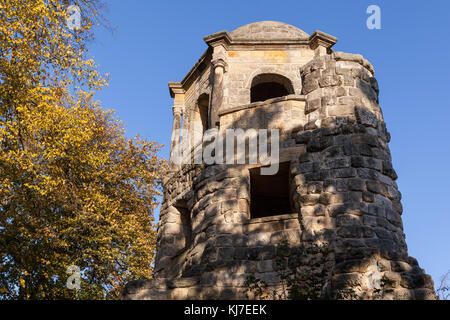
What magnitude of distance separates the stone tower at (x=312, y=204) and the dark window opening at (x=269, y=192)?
2.1 inches

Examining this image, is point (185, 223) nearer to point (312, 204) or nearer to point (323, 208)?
point (312, 204)

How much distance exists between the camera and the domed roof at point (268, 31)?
43.3ft

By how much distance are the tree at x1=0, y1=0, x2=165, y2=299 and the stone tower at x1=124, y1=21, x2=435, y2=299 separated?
3489mm

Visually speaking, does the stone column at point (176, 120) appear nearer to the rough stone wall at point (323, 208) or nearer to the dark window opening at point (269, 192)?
the dark window opening at point (269, 192)

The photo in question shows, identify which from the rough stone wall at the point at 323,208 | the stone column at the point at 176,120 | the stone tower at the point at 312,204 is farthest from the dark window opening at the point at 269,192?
the stone column at the point at 176,120

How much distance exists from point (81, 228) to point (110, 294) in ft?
6.73

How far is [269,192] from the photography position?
404 inches

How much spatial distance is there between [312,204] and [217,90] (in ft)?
16.9

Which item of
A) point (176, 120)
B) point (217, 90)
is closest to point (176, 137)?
point (176, 120)

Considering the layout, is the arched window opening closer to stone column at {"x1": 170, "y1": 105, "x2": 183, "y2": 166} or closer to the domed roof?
stone column at {"x1": 170, "y1": 105, "x2": 183, "y2": 166}

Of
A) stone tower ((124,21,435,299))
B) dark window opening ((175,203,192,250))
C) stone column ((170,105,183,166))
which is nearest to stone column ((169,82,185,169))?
stone column ((170,105,183,166))

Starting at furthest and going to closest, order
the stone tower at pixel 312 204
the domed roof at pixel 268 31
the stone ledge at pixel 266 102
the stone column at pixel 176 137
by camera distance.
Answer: the domed roof at pixel 268 31 < the stone column at pixel 176 137 < the stone ledge at pixel 266 102 < the stone tower at pixel 312 204

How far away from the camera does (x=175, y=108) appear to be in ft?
43.6

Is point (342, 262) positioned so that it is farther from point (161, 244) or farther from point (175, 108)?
point (175, 108)
